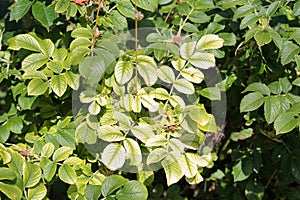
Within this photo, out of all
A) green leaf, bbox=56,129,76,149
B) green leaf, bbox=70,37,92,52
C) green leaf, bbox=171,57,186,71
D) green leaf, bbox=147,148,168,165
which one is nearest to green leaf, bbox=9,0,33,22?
green leaf, bbox=70,37,92,52

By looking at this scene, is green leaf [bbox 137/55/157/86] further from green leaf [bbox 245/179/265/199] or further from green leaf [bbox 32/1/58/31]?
green leaf [bbox 245/179/265/199]

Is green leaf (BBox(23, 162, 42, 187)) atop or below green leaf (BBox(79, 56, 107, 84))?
below

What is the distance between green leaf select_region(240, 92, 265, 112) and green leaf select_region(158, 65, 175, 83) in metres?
0.20

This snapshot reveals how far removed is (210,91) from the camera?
151 cm

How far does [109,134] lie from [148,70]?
183 millimetres

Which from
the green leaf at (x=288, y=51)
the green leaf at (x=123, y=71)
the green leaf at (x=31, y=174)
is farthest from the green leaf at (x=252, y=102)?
the green leaf at (x=31, y=174)

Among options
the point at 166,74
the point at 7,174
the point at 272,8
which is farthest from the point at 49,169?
the point at 272,8

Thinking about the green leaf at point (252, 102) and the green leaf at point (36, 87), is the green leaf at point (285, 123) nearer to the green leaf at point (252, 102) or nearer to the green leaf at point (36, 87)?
the green leaf at point (252, 102)

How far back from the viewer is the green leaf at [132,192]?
124cm

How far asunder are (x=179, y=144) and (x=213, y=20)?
0.53 m

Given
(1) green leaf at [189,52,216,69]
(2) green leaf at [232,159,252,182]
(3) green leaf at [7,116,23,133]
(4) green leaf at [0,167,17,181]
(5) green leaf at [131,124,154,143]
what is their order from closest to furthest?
(4) green leaf at [0,167,17,181], (5) green leaf at [131,124,154,143], (1) green leaf at [189,52,216,69], (3) green leaf at [7,116,23,133], (2) green leaf at [232,159,252,182]

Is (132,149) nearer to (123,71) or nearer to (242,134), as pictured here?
(123,71)

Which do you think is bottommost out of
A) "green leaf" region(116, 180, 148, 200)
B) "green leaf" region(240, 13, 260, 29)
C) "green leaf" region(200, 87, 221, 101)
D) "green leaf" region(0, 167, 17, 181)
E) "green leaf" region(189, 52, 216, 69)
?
"green leaf" region(116, 180, 148, 200)

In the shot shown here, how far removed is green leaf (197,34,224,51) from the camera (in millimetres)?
1393
